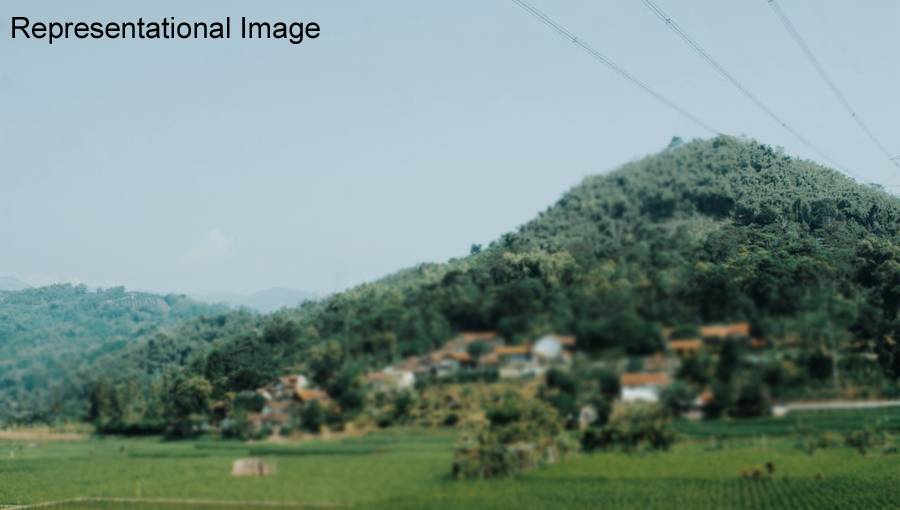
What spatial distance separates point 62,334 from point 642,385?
511 centimetres

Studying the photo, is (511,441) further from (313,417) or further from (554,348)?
(313,417)

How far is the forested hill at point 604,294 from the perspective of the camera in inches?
297

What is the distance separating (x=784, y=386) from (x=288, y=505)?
12.2 feet

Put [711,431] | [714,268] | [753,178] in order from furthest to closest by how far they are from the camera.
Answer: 1. [753,178]
2. [714,268]
3. [711,431]

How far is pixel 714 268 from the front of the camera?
8.45m

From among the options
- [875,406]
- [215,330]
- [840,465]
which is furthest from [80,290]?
[840,465]

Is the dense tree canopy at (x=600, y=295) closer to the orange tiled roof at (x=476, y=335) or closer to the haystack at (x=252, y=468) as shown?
the orange tiled roof at (x=476, y=335)

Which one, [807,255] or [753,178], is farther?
[753,178]

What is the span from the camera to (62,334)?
9.05 metres

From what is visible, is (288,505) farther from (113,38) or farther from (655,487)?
(113,38)

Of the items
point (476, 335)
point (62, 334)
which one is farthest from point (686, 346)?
point (62, 334)

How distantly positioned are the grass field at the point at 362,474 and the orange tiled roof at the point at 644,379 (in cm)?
49

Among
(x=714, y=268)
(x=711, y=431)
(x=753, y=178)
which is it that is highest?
(x=753, y=178)

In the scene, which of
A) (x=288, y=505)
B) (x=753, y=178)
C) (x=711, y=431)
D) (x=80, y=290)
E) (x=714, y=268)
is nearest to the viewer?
(x=288, y=505)
